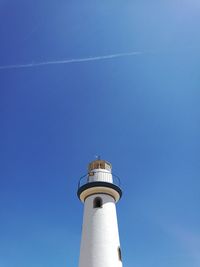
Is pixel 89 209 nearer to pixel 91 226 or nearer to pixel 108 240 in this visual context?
pixel 91 226

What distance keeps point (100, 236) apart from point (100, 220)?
94cm

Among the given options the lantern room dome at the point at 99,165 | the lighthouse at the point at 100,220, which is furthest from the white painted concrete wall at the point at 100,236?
the lantern room dome at the point at 99,165

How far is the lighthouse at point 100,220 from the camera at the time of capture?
15250mm

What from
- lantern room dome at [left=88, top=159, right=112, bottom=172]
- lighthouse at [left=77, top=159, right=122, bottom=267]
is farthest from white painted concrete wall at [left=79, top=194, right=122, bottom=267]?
lantern room dome at [left=88, top=159, right=112, bottom=172]

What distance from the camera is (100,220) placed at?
54.1ft

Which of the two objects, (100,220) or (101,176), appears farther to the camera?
(101,176)

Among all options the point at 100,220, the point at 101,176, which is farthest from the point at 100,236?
the point at 101,176

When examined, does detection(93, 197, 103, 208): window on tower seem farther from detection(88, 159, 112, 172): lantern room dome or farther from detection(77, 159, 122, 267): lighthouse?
detection(88, 159, 112, 172): lantern room dome

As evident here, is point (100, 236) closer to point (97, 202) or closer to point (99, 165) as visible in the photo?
point (97, 202)

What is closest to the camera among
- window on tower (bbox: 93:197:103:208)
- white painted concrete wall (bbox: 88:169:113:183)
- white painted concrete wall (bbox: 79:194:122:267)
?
white painted concrete wall (bbox: 79:194:122:267)

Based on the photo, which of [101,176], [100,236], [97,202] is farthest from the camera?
[101,176]

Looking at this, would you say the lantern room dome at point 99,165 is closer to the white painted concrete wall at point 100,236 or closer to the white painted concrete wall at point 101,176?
the white painted concrete wall at point 101,176

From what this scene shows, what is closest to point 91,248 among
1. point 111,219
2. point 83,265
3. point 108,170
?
point 83,265

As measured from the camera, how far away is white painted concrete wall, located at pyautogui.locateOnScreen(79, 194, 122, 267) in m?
15.1
